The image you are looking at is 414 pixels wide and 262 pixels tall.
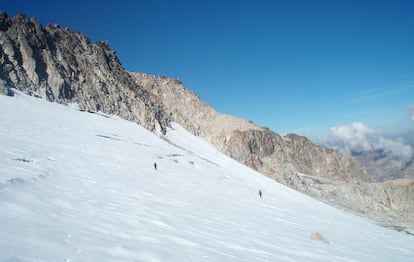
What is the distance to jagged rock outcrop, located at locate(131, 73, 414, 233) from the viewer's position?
51.1 meters

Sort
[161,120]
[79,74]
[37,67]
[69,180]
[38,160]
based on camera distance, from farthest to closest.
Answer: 1. [161,120]
2. [79,74]
3. [37,67]
4. [38,160]
5. [69,180]

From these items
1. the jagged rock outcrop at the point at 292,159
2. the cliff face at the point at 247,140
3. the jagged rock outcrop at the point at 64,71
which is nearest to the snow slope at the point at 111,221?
the jagged rock outcrop at the point at 64,71

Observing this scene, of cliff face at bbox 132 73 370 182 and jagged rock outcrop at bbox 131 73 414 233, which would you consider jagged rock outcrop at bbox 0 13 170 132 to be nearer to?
cliff face at bbox 132 73 370 182

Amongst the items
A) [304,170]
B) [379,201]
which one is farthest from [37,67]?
[304,170]

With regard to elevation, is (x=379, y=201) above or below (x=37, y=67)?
below

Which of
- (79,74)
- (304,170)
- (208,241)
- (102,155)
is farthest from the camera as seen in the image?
(304,170)

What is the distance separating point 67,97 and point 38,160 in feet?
98.9

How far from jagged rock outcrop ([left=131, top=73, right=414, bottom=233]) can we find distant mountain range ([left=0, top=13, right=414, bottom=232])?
221 millimetres

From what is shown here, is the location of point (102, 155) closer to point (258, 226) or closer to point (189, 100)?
point (258, 226)

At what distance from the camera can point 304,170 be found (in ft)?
340

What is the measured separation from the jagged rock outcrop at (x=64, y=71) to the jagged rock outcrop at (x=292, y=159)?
16.2 meters

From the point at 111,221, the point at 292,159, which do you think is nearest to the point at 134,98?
the point at 111,221

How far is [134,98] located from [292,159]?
6694cm

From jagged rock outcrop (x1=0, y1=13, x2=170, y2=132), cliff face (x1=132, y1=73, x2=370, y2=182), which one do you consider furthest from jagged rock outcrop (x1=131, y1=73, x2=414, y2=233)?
jagged rock outcrop (x1=0, y1=13, x2=170, y2=132)
